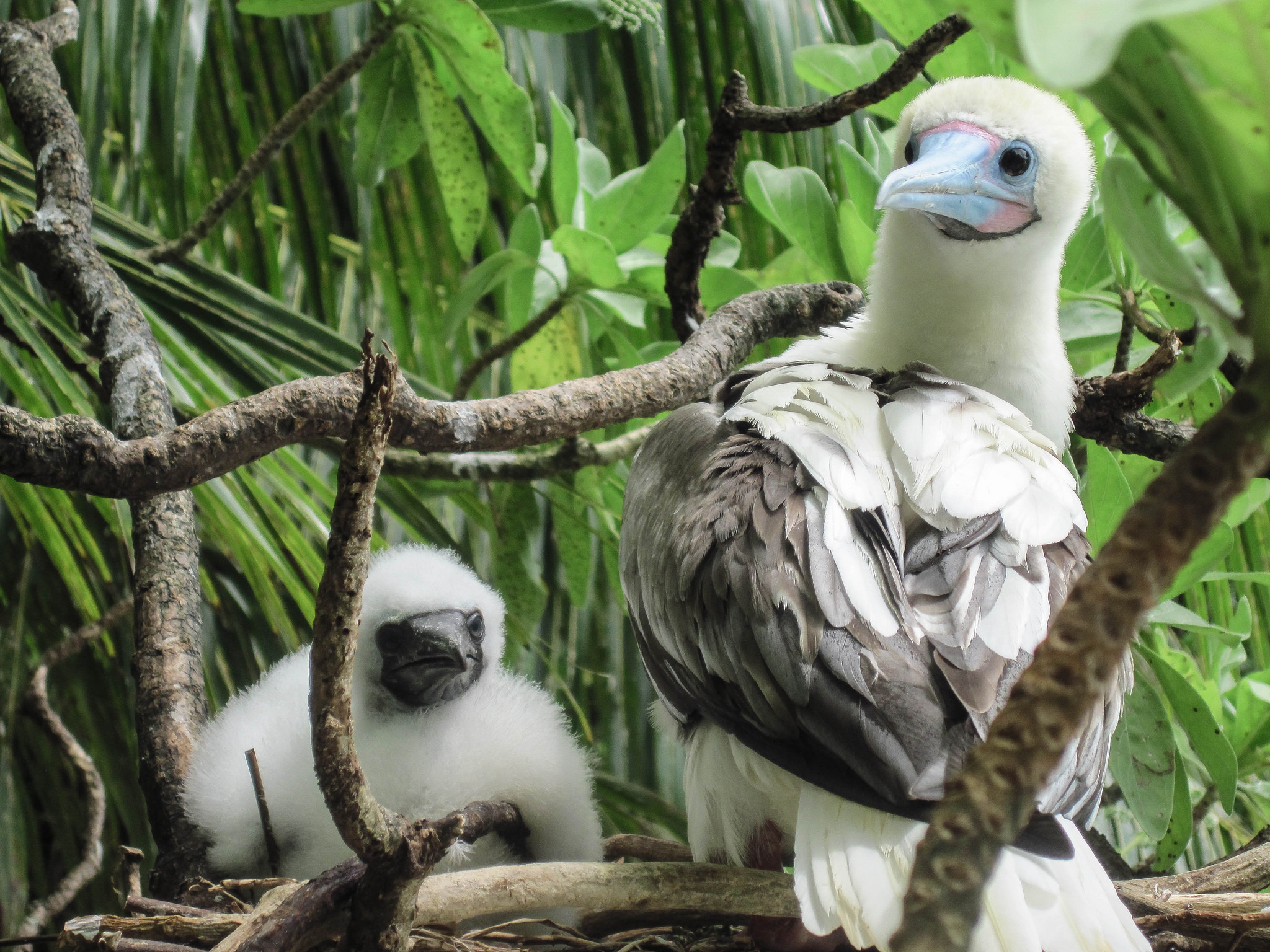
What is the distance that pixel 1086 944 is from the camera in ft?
2.73

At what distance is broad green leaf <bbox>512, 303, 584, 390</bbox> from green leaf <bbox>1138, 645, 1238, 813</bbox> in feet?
3.68

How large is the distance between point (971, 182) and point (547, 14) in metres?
0.72

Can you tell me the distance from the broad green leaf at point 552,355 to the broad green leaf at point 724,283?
0.99ft

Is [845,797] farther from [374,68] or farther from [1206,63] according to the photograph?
[374,68]

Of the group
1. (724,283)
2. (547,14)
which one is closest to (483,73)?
(547,14)

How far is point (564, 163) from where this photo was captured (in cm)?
170

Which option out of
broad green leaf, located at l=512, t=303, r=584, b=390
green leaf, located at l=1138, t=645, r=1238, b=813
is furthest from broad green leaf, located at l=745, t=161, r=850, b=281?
green leaf, located at l=1138, t=645, r=1238, b=813

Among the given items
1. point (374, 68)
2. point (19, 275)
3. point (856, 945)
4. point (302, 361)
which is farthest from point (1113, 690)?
point (19, 275)

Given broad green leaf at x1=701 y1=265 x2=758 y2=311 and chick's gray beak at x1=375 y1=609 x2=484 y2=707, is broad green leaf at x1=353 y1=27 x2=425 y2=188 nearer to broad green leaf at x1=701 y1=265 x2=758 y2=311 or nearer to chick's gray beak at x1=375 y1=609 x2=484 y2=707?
broad green leaf at x1=701 y1=265 x2=758 y2=311

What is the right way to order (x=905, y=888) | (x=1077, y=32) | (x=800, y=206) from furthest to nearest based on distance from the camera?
(x=800, y=206)
(x=905, y=888)
(x=1077, y=32)

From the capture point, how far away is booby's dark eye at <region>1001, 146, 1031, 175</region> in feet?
4.62

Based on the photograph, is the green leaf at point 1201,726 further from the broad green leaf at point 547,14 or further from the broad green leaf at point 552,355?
the broad green leaf at point 547,14

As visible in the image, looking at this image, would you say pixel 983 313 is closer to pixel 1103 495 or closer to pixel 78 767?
pixel 1103 495

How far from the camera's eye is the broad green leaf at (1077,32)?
0.32 meters
